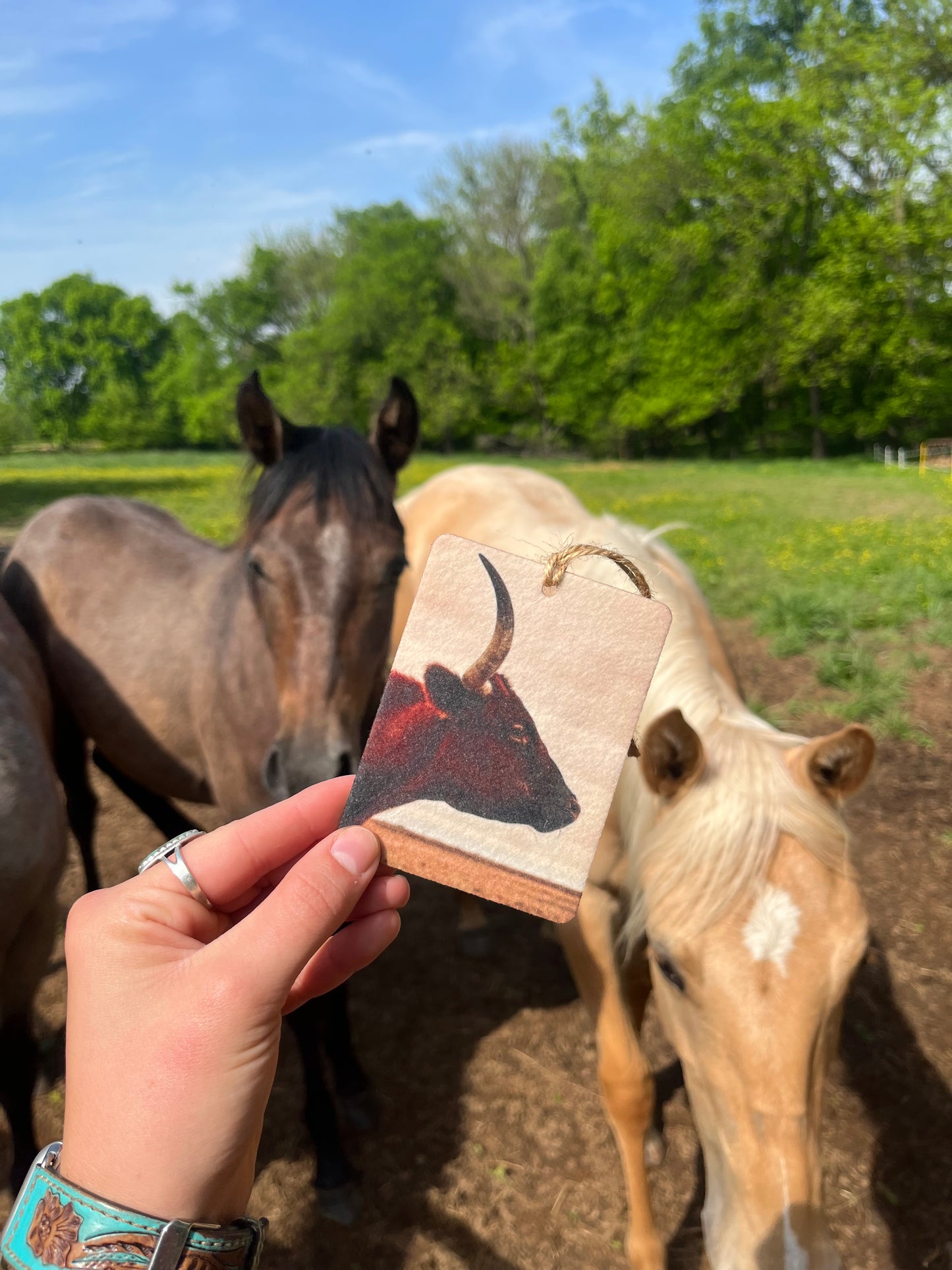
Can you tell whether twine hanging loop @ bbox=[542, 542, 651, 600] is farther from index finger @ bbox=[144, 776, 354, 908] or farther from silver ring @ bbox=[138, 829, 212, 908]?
silver ring @ bbox=[138, 829, 212, 908]

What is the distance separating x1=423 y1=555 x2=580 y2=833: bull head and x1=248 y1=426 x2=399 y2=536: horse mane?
4.61ft

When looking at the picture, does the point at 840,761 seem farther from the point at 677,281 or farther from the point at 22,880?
the point at 677,281

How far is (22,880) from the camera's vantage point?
6.77 feet

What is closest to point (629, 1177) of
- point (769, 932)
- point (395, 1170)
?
point (395, 1170)

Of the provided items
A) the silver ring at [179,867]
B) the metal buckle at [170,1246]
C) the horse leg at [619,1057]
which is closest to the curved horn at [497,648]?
the silver ring at [179,867]

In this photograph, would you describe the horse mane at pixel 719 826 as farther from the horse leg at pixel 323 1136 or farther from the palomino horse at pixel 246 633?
the horse leg at pixel 323 1136

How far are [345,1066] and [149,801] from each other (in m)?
2.06

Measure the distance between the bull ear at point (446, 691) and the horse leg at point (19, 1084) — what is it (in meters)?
2.24

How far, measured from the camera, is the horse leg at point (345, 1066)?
2.81 metres

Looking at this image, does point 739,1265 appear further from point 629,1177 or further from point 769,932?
point 629,1177

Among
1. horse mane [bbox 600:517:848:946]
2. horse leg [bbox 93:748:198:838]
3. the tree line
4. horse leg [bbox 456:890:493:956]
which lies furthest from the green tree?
horse mane [bbox 600:517:848:946]

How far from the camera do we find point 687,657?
6.91 ft

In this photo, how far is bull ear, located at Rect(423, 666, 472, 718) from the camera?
1.02 metres

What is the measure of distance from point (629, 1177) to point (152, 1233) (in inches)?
75.6
